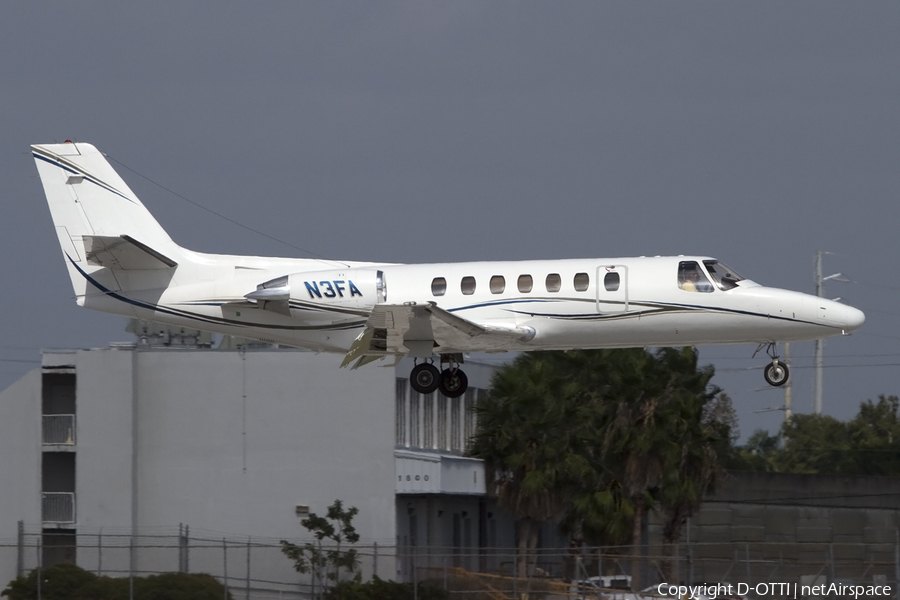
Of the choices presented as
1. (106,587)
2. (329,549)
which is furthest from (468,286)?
(106,587)

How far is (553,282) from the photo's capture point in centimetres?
2452

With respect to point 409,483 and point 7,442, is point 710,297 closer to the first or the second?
point 409,483

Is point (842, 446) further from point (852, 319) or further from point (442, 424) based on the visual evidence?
point (852, 319)

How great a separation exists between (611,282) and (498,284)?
202cm

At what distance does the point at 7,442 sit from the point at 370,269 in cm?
1940

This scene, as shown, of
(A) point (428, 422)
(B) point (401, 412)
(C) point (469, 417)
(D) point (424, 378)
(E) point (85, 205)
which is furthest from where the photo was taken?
(C) point (469, 417)

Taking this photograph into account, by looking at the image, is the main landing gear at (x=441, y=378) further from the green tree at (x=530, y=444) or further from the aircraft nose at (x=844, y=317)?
the green tree at (x=530, y=444)

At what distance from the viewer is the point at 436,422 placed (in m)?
45.5

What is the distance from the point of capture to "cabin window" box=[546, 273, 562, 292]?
24500 mm

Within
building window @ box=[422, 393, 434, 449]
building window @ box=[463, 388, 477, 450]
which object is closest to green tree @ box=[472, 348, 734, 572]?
building window @ box=[422, 393, 434, 449]

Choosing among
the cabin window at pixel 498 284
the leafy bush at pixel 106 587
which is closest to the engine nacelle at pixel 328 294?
the cabin window at pixel 498 284

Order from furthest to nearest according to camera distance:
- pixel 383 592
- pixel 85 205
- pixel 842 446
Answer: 1. pixel 842 446
2. pixel 383 592
3. pixel 85 205

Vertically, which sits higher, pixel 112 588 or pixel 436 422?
pixel 436 422

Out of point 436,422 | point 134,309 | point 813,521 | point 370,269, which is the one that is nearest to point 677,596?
point 370,269
